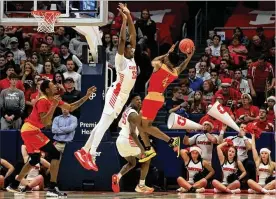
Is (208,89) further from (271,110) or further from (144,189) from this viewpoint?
(144,189)

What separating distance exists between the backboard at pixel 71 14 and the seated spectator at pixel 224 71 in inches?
198

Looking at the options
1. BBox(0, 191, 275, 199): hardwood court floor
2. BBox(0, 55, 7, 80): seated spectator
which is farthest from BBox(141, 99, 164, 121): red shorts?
BBox(0, 55, 7, 80): seated spectator

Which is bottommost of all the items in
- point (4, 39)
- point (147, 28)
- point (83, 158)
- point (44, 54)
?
point (83, 158)

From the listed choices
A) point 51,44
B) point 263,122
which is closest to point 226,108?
point 263,122

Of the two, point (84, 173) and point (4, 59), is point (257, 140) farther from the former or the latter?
point (4, 59)

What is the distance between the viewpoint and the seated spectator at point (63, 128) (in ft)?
63.4

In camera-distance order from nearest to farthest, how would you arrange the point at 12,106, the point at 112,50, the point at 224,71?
the point at 12,106
the point at 224,71
the point at 112,50

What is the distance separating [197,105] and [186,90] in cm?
77

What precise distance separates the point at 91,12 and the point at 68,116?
117 inches

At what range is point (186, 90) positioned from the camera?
69.1 feet

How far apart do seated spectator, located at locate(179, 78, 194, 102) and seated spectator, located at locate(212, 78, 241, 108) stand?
695 mm

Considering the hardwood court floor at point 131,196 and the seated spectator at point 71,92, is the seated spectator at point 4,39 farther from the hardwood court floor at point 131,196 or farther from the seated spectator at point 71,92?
the hardwood court floor at point 131,196

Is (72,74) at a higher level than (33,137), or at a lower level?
higher

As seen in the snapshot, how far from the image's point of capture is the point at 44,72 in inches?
851
